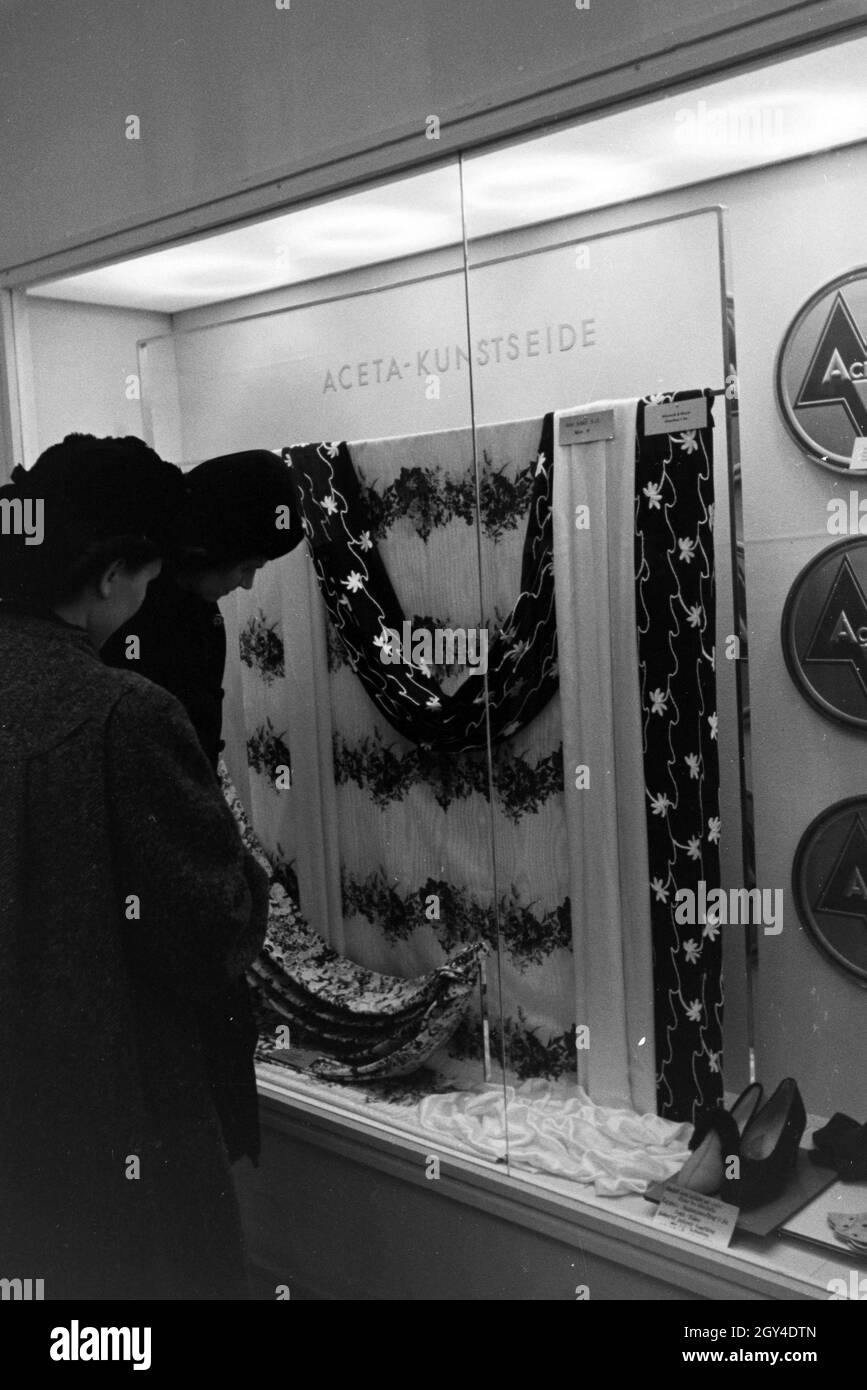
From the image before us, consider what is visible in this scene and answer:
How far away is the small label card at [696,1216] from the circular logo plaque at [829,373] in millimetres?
1017

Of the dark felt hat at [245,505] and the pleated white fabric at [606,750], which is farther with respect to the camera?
the dark felt hat at [245,505]

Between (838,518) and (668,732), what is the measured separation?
387 millimetres

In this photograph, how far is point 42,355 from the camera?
2.62m

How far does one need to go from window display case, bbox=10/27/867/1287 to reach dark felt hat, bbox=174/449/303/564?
0.04m

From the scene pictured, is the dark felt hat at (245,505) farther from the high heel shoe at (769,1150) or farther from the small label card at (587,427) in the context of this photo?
the high heel shoe at (769,1150)

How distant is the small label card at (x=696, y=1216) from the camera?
5.69 feet

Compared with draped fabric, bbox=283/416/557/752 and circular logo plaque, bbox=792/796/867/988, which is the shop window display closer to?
draped fabric, bbox=283/416/557/752

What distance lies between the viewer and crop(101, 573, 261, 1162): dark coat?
1.74m

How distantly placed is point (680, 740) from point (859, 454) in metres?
0.47

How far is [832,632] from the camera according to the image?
168cm

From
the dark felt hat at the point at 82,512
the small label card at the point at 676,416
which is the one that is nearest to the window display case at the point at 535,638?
the small label card at the point at 676,416

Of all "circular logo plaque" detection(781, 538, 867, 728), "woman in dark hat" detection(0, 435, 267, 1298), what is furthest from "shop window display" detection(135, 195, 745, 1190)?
"woman in dark hat" detection(0, 435, 267, 1298)

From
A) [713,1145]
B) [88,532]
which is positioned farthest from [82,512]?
[713,1145]
